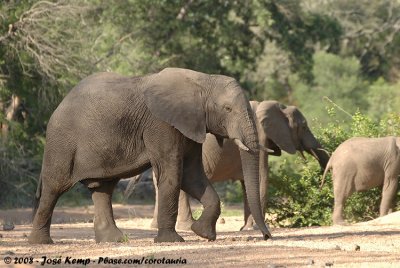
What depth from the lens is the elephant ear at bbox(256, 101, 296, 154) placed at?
653 inches

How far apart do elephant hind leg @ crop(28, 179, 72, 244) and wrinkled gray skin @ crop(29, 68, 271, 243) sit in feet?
0.04

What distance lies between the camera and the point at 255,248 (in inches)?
432

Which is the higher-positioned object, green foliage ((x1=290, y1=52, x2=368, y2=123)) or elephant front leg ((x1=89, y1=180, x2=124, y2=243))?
elephant front leg ((x1=89, y1=180, x2=124, y2=243))

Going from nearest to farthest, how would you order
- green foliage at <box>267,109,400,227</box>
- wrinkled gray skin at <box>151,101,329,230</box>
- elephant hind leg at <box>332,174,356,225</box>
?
elephant hind leg at <box>332,174,356,225</box>
wrinkled gray skin at <box>151,101,329,230</box>
green foliage at <box>267,109,400,227</box>

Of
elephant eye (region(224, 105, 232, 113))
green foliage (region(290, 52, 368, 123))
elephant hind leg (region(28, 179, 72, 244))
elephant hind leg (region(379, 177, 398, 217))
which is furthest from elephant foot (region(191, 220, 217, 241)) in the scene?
green foliage (region(290, 52, 368, 123))

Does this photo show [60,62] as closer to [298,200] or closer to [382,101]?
[298,200]

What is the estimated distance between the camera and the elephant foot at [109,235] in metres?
12.7

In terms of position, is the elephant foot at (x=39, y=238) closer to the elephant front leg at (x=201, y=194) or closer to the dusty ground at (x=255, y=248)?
the dusty ground at (x=255, y=248)

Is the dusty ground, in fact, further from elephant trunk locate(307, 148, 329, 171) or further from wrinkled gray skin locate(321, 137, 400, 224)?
elephant trunk locate(307, 148, 329, 171)

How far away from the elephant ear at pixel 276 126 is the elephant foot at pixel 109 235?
443 cm

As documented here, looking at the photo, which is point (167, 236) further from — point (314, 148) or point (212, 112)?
point (314, 148)

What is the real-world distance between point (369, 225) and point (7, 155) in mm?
9481

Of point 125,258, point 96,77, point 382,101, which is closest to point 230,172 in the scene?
point 96,77

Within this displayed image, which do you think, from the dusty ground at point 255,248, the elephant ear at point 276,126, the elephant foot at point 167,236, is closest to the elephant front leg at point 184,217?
the dusty ground at point 255,248
